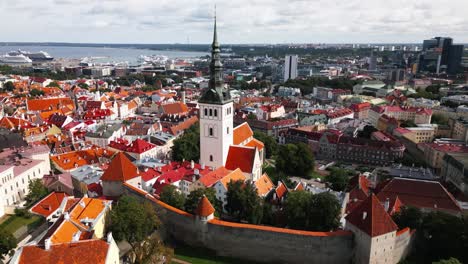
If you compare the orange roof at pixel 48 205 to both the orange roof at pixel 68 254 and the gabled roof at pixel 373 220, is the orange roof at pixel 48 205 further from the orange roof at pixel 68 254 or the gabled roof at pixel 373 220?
the gabled roof at pixel 373 220

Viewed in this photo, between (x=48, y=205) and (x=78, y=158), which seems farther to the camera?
(x=78, y=158)

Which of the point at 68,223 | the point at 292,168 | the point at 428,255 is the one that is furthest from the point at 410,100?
the point at 68,223

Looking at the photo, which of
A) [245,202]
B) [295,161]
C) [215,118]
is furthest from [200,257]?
[295,161]

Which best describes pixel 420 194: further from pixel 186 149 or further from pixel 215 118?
pixel 186 149

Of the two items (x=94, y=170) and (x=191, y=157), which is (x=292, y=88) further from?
(x=94, y=170)

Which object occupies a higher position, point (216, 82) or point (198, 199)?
point (216, 82)

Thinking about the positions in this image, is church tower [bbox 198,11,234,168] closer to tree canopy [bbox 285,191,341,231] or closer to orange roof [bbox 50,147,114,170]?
tree canopy [bbox 285,191,341,231]
